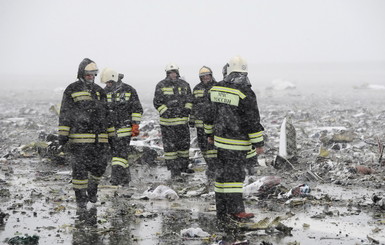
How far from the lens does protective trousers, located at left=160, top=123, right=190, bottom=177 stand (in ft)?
27.3

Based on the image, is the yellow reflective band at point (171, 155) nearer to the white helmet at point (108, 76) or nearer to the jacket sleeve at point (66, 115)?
the white helmet at point (108, 76)

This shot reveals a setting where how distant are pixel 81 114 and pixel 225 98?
1.64 meters

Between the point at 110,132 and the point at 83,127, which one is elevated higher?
the point at 83,127

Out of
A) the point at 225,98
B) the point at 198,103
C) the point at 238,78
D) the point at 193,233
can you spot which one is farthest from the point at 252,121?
the point at 198,103

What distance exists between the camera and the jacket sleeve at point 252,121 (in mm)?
5570

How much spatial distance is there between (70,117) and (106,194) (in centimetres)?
136

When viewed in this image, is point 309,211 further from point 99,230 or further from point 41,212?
point 41,212

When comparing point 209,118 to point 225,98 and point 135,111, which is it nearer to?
point 225,98

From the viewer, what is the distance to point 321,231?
516cm

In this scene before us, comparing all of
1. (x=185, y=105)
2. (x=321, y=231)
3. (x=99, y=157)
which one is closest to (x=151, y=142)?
(x=185, y=105)

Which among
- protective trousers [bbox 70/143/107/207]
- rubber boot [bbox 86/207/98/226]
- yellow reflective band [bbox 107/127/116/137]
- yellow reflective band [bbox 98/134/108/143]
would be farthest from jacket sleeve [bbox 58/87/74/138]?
rubber boot [bbox 86/207/98/226]

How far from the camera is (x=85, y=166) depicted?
6.13 metres

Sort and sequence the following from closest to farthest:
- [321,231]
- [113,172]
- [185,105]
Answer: [321,231], [113,172], [185,105]

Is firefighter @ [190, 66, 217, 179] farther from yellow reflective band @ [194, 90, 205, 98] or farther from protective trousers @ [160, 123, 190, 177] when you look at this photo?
protective trousers @ [160, 123, 190, 177]
